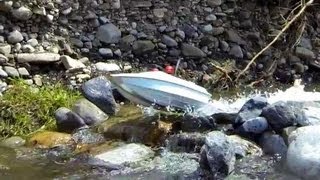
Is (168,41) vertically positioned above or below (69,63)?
above

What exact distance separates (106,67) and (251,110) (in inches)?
64.1

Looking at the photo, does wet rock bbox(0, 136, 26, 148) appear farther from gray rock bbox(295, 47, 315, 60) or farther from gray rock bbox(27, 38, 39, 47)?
gray rock bbox(295, 47, 315, 60)

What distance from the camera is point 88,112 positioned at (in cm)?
520

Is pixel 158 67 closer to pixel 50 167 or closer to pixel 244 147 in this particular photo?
pixel 244 147

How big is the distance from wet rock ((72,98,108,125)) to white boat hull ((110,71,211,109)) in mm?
333

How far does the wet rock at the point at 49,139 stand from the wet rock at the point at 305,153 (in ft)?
5.41

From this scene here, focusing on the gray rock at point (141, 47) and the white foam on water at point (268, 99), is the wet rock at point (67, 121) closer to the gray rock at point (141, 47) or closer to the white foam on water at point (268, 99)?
the white foam on water at point (268, 99)

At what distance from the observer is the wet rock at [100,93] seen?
17.6 feet

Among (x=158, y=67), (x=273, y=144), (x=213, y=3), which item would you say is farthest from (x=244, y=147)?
(x=213, y=3)

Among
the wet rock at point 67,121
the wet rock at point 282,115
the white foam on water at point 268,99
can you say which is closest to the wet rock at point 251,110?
the wet rock at point 282,115

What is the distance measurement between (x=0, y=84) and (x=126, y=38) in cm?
144

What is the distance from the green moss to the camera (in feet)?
16.4

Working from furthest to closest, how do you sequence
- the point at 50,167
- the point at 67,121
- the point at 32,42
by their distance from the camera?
the point at 32,42, the point at 67,121, the point at 50,167

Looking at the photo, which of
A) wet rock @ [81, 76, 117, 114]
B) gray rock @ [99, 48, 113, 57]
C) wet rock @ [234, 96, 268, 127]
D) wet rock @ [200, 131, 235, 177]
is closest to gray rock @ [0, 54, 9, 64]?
wet rock @ [81, 76, 117, 114]
